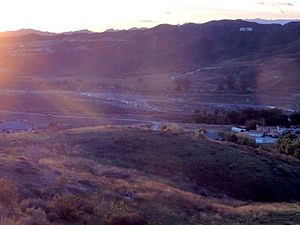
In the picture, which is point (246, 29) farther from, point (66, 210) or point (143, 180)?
point (66, 210)

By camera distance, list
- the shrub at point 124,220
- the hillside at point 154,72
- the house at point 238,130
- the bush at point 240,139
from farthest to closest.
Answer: the hillside at point 154,72 < the house at point 238,130 < the bush at point 240,139 < the shrub at point 124,220

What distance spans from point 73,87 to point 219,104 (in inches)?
1378

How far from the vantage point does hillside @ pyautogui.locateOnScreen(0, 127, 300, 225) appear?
1256 cm

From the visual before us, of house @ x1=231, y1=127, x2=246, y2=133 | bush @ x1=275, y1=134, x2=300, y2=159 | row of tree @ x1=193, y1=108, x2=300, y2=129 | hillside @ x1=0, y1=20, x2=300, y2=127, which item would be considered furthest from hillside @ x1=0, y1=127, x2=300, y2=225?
hillside @ x1=0, y1=20, x2=300, y2=127

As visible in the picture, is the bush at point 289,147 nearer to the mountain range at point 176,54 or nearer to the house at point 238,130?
the house at point 238,130

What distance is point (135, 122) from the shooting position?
209 feet

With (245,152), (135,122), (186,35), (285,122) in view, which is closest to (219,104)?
(285,122)

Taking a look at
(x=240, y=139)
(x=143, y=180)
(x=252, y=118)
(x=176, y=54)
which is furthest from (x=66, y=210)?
(x=176, y=54)

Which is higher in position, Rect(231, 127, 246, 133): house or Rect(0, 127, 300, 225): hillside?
Rect(0, 127, 300, 225): hillside

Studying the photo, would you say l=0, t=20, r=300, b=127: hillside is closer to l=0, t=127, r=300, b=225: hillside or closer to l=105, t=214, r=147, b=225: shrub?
l=0, t=127, r=300, b=225: hillside

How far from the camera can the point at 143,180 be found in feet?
66.9

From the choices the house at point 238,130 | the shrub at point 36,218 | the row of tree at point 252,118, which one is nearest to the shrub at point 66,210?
the shrub at point 36,218

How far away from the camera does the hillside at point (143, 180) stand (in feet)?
41.2

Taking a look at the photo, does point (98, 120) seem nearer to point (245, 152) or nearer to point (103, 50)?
point (245, 152)
